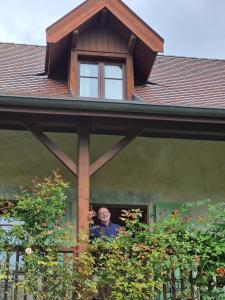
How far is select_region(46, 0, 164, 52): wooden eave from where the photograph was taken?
8812 millimetres

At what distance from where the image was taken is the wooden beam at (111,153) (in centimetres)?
751

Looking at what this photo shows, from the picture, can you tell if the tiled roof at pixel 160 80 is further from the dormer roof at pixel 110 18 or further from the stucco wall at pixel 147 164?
the stucco wall at pixel 147 164

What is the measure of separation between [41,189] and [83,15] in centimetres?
337

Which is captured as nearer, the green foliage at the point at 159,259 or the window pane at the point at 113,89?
the green foliage at the point at 159,259

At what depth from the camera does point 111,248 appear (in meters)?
6.55

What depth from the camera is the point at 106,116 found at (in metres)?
7.65

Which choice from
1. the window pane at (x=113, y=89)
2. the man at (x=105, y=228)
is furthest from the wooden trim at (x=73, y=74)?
the man at (x=105, y=228)

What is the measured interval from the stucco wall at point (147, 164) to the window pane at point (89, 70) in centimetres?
111

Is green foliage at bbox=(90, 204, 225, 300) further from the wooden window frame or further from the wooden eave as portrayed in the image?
the wooden eave

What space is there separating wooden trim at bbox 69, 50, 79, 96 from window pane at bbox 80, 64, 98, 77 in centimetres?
13

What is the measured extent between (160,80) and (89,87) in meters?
1.89

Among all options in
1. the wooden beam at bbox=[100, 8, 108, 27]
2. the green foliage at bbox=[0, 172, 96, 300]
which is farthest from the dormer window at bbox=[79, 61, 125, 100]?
the green foliage at bbox=[0, 172, 96, 300]

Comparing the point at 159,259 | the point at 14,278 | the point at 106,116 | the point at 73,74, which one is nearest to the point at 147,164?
the point at 73,74

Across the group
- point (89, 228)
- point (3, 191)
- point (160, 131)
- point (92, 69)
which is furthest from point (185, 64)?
point (89, 228)
